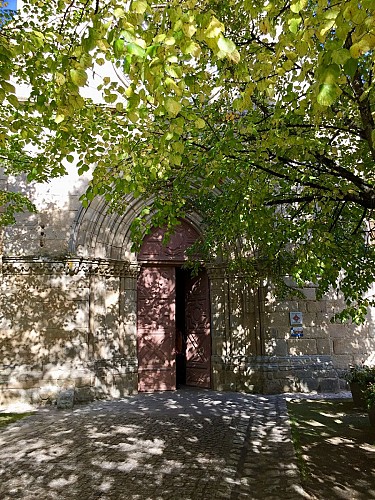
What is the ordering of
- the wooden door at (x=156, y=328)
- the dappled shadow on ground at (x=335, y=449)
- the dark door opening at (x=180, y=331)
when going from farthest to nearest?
the dark door opening at (x=180, y=331) → the wooden door at (x=156, y=328) → the dappled shadow on ground at (x=335, y=449)

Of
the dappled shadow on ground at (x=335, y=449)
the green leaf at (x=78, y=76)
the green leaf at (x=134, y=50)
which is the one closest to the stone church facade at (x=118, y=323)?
the dappled shadow on ground at (x=335, y=449)

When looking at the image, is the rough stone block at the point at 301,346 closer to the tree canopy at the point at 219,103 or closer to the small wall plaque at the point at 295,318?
the small wall plaque at the point at 295,318

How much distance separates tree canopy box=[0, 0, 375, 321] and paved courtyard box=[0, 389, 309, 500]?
1.89 meters

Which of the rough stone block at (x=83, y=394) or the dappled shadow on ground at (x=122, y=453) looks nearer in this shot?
the dappled shadow on ground at (x=122, y=453)

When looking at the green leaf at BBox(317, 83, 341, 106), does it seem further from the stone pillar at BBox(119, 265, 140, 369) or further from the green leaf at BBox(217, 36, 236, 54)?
the stone pillar at BBox(119, 265, 140, 369)

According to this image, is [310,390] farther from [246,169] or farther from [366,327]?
Result: [246,169]

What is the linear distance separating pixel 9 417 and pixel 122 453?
9.63 feet

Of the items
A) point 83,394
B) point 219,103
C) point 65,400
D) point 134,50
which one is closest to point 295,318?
point 83,394

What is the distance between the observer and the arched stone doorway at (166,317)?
8.25m

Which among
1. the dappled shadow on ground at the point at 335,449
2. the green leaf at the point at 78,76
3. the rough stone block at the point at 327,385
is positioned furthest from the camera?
the rough stone block at the point at 327,385

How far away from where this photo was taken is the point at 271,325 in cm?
770

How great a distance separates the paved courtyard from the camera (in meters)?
3.18

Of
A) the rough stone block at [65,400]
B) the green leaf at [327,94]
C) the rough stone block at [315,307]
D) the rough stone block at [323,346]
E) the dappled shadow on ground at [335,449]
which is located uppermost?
the green leaf at [327,94]

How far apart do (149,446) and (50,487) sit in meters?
1.29
